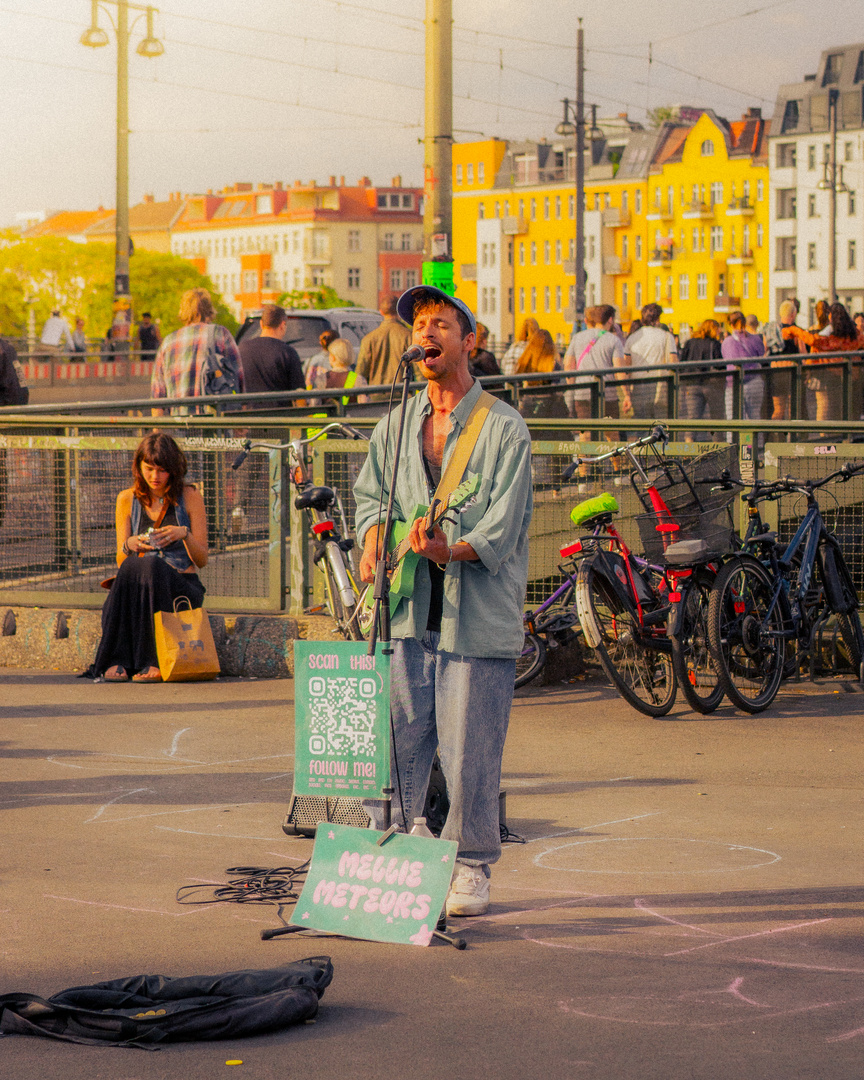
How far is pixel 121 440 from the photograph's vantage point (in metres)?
10.5

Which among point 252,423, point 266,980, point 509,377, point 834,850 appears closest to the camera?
point 266,980

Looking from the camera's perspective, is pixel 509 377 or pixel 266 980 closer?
pixel 266 980

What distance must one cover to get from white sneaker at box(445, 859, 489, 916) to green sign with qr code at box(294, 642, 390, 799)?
1.56ft

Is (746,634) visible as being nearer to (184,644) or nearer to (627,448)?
(627,448)

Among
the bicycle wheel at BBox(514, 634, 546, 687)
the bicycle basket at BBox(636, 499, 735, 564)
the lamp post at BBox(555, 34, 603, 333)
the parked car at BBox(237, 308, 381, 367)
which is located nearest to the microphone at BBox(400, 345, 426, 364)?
the bicycle basket at BBox(636, 499, 735, 564)

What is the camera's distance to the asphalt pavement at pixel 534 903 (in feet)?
13.7

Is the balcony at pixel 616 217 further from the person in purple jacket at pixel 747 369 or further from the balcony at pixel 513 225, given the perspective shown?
the person in purple jacket at pixel 747 369

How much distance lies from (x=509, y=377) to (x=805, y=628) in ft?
17.0

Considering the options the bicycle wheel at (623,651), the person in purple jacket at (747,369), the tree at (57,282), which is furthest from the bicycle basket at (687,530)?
the tree at (57,282)

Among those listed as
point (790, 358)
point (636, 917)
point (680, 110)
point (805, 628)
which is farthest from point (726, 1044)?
point (680, 110)

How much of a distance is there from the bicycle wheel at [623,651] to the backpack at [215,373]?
4258mm

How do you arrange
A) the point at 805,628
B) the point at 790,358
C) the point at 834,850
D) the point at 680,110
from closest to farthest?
1. the point at 834,850
2. the point at 805,628
3. the point at 790,358
4. the point at 680,110

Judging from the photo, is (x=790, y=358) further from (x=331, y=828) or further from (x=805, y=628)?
(x=331, y=828)

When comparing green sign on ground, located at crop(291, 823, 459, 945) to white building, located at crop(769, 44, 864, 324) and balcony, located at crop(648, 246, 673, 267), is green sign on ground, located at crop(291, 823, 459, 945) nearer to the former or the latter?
white building, located at crop(769, 44, 864, 324)
